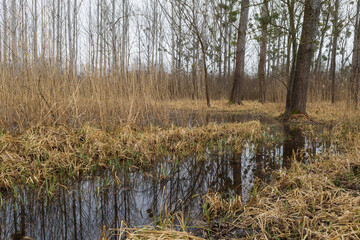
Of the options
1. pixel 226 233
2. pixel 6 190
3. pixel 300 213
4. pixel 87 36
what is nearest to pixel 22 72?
pixel 87 36

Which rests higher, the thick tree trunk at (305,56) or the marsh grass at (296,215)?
the thick tree trunk at (305,56)

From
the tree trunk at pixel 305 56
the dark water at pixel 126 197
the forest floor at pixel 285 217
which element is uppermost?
the tree trunk at pixel 305 56

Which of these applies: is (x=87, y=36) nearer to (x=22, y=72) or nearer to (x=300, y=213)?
(x=22, y=72)

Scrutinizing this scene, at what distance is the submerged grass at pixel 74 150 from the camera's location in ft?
5.51

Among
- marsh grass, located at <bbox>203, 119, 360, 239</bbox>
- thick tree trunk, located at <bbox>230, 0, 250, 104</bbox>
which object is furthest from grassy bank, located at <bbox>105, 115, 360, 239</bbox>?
thick tree trunk, located at <bbox>230, 0, 250, 104</bbox>

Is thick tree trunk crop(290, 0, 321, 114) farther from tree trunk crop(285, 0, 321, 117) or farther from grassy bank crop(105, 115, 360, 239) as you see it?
grassy bank crop(105, 115, 360, 239)

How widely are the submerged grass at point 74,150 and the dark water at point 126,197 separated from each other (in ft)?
→ 0.60

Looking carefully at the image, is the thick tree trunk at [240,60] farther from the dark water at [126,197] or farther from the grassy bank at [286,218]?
the grassy bank at [286,218]

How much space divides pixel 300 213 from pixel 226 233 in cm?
40

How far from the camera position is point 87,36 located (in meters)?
2.49

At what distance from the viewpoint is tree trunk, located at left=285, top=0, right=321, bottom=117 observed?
4.14 meters

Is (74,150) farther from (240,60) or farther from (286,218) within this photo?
(240,60)

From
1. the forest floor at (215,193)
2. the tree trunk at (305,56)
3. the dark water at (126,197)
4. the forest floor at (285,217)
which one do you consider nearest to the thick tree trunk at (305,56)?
the tree trunk at (305,56)

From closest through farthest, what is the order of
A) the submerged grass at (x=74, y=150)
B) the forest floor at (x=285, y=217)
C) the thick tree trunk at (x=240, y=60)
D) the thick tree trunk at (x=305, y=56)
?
the forest floor at (x=285, y=217), the submerged grass at (x=74, y=150), the thick tree trunk at (x=305, y=56), the thick tree trunk at (x=240, y=60)
